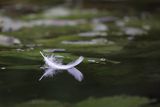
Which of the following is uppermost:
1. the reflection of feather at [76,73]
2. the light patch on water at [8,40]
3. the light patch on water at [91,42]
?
the light patch on water at [8,40]

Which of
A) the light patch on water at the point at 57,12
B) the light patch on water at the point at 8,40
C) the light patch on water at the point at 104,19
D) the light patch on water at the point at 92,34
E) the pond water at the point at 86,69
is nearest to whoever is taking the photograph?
the pond water at the point at 86,69

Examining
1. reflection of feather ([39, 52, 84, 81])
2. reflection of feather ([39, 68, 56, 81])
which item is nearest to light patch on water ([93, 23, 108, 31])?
reflection of feather ([39, 52, 84, 81])

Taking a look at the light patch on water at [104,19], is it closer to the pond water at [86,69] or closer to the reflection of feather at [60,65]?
the pond water at [86,69]

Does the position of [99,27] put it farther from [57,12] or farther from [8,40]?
[8,40]

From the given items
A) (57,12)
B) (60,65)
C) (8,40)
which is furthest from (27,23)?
(60,65)

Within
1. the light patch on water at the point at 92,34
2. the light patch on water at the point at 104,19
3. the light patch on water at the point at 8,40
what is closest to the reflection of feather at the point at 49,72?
the light patch on water at the point at 8,40

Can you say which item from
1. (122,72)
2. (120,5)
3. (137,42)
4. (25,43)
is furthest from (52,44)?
(120,5)

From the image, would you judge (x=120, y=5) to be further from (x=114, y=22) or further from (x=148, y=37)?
(x=148, y=37)

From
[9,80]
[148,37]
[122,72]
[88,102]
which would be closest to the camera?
[88,102]
